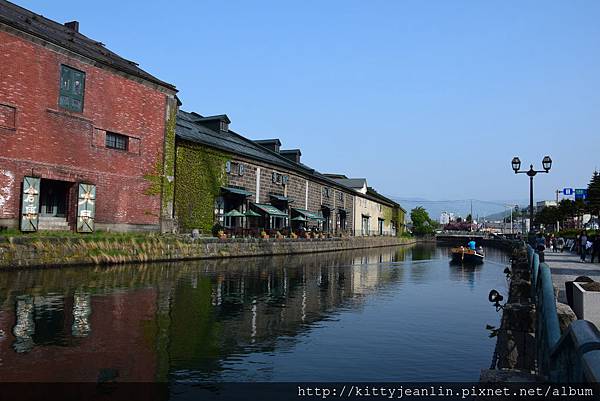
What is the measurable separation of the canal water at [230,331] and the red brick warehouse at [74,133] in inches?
274

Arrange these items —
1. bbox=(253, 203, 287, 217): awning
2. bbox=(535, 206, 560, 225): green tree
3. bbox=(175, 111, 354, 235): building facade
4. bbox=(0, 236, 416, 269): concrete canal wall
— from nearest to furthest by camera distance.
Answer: bbox=(0, 236, 416, 269): concrete canal wall, bbox=(175, 111, 354, 235): building facade, bbox=(253, 203, 287, 217): awning, bbox=(535, 206, 560, 225): green tree

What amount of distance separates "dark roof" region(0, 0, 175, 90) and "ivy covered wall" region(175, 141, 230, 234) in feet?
16.2

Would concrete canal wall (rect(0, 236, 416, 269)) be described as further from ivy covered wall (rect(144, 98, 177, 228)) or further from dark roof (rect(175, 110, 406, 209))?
dark roof (rect(175, 110, 406, 209))

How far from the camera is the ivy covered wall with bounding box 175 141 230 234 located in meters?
34.0

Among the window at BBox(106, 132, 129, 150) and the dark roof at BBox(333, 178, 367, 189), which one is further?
the dark roof at BBox(333, 178, 367, 189)

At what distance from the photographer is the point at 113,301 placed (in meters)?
13.6

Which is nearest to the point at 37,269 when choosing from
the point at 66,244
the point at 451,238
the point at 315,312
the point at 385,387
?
the point at 66,244

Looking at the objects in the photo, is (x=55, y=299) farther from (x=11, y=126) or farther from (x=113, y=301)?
(x=11, y=126)

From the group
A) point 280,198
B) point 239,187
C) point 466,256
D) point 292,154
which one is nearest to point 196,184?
point 239,187

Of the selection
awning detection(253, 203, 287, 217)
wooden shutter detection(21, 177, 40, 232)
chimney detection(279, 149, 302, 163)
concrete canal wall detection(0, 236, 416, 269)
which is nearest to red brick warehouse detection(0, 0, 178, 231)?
wooden shutter detection(21, 177, 40, 232)

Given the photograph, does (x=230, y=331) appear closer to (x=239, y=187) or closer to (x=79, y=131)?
(x=79, y=131)

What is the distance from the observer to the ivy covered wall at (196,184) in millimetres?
33969

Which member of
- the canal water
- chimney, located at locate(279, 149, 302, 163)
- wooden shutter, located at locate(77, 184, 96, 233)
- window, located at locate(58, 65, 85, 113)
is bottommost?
the canal water

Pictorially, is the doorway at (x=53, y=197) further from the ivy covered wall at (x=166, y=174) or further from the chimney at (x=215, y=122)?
the chimney at (x=215, y=122)
